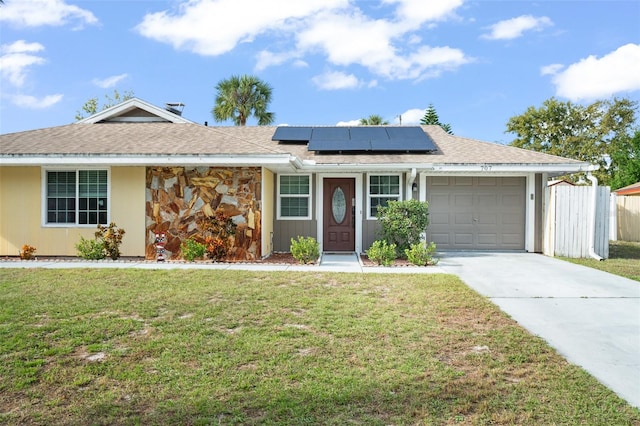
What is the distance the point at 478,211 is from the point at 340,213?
163 inches

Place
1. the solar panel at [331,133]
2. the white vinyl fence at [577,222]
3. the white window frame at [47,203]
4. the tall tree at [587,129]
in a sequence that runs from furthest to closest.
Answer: the tall tree at [587,129] → the solar panel at [331,133] → the white vinyl fence at [577,222] → the white window frame at [47,203]

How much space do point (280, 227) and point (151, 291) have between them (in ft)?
20.0

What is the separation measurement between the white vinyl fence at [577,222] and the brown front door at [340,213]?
566 cm

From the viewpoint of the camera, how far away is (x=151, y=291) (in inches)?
273

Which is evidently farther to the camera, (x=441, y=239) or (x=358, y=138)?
(x=358, y=138)

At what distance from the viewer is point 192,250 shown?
10.3 m

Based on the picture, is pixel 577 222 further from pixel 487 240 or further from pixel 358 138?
pixel 358 138

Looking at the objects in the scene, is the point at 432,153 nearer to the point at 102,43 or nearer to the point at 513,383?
the point at 513,383


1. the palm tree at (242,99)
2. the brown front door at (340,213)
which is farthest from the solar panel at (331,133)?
the palm tree at (242,99)

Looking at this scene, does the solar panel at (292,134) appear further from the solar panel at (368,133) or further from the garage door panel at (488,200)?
the garage door panel at (488,200)

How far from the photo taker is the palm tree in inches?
961

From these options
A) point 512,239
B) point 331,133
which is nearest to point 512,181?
point 512,239

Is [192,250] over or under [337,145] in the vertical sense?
under

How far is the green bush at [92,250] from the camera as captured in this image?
10.5 m
